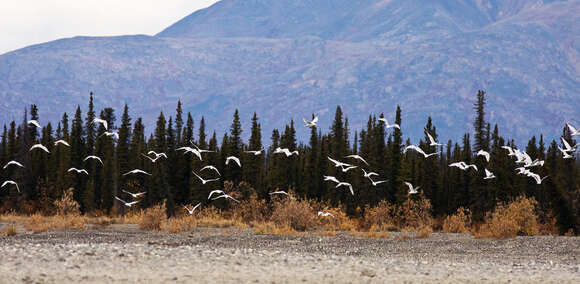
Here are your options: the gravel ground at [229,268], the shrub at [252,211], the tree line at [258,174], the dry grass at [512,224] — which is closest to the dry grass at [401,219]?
the dry grass at [512,224]

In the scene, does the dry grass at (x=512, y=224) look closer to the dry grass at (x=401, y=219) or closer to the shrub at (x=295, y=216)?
the dry grass at (x=401, y=219)

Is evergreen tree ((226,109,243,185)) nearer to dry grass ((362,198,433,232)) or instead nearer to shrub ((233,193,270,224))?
shrub ((233,193,270,224))

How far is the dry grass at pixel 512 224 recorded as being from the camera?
34344mm

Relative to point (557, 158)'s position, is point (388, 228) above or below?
below

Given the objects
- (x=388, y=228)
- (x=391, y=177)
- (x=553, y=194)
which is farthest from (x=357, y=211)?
(x=553, y=194)

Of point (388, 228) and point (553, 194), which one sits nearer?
point (553, 194)

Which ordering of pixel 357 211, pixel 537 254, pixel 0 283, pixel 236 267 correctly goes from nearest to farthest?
1. pixel 0 283
2. pixel 236 267
3. pixel 537 254
4. pixel 357 211

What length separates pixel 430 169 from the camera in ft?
216

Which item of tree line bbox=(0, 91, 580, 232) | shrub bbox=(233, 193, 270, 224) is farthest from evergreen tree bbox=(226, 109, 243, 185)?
shrub bbox=(233, 193, 270, 224)

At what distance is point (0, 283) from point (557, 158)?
70232 millimetres

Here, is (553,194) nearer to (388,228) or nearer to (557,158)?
(388,228)

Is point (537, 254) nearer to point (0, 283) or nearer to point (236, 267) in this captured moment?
point (236, 267)

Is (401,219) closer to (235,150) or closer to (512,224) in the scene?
(512,224)

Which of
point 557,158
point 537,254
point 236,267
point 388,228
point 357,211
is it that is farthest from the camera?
point 557,158
